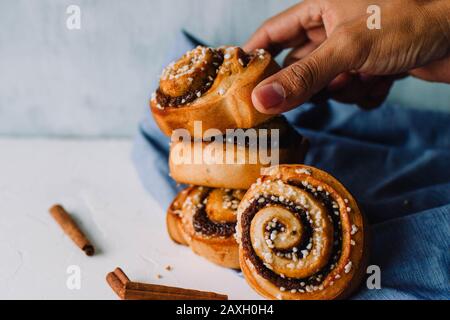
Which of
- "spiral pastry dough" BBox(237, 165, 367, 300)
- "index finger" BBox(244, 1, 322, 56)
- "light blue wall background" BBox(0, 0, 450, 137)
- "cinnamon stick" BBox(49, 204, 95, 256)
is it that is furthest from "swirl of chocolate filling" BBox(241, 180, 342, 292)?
"light blue wall background" BBox(0, 0, 450, 137)

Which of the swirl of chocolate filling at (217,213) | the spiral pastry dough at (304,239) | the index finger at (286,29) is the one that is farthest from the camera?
the index finger at (286,29)

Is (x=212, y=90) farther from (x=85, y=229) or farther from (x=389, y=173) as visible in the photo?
(x=389, y=173)

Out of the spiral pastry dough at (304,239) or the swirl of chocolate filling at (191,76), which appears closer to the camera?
the spiral pastry dough at (304,239)

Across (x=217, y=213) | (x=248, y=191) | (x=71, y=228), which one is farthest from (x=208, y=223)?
(x=71, y=228)

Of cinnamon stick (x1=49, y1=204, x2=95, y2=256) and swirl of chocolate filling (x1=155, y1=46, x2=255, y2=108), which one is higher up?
swirl of chocolate filling (x1=155, y1=46, x2=255, y2=108)

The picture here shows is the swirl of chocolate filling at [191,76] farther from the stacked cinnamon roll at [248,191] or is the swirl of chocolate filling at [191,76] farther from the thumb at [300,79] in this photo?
the thumb at [300,79]

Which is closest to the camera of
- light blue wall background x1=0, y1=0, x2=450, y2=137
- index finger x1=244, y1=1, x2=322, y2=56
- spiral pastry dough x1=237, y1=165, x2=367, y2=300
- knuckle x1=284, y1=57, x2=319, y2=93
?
spiral pastry dough x1=237, y1=165, x2=367, y2=300

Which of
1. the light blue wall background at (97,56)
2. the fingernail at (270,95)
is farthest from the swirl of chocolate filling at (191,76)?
the light blue wall background at (97,56)

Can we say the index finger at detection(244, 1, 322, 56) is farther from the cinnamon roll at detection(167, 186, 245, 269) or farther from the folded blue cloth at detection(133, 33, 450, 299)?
the cinnamon roll at detection(167, 186, 245, 269)
